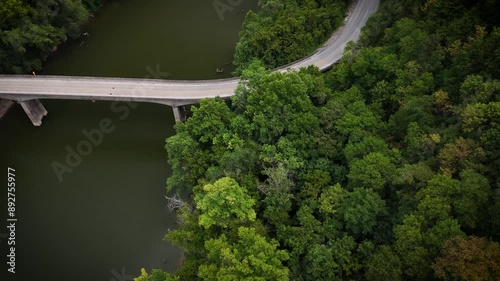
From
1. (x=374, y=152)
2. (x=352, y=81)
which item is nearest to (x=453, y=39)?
(x=352, y=81)

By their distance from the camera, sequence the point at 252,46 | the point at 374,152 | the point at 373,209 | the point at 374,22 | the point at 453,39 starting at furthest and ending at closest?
the point at 252,46 < the point at 374,22 < the point at 453,39 < the point at 374,152 < the point at 373,209

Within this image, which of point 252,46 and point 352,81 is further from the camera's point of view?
point 252,46

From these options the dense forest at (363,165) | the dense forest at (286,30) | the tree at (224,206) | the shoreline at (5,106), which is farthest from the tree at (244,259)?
the shoreline at (5,106)

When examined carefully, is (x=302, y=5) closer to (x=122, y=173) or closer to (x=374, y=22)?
(x=374, y=22)
